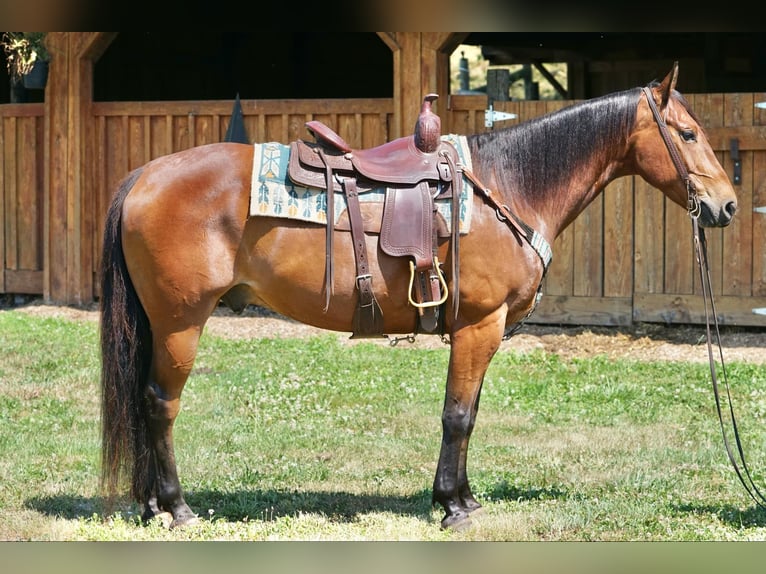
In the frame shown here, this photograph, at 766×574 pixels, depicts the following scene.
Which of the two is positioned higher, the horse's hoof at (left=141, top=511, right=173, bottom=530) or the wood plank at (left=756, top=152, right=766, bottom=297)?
the wood plank at (left=756, top=152, right=766, bottom=297)

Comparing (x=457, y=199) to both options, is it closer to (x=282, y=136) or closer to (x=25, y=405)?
(x=25, y=405)

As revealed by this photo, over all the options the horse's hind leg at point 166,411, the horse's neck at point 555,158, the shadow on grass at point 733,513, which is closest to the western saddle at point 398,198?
the horse's neck at point 555,158

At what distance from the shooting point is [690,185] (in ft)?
13.6

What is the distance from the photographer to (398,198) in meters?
4.05

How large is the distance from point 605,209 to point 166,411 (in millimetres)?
5700

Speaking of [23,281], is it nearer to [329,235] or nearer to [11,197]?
[11,197]

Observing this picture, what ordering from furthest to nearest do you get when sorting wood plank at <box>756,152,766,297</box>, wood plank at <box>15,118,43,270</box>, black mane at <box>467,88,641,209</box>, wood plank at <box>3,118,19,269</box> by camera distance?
1. wood plank at <box>3,118,19,269</box>
2. wood plank at <box>15,118,43,270</box>
3. wood plank at <box>756,152,766,297</box>
4. black mane at <box>467,88,641,209</box>

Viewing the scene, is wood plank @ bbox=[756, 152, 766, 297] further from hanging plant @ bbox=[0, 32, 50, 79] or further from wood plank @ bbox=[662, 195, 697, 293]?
hanging plant @ bbox=[0, 32, 50, 79]

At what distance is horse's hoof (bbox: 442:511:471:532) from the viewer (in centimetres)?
418

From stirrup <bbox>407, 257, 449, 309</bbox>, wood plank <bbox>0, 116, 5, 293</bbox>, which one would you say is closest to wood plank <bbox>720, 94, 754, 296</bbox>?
stirrup <bbox>407, 257, 449, 309</bbox>

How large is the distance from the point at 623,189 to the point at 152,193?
5685 millimetres

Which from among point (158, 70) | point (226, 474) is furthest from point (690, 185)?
point (158, 70)

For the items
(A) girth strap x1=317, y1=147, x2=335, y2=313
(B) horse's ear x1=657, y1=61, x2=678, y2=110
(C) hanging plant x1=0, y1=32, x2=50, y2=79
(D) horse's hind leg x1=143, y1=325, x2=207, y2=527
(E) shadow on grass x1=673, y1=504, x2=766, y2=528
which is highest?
(C) hanging plant x1=0, y1=32, x2=50, y2=79

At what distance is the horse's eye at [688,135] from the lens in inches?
163
